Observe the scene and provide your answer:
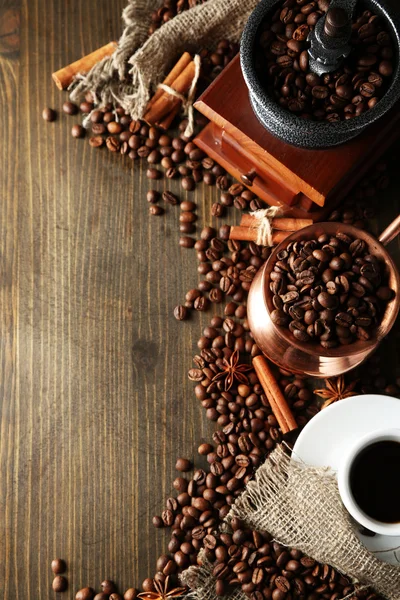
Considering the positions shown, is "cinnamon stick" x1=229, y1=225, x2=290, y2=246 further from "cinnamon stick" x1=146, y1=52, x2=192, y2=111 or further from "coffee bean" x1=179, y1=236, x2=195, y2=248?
"cinnamon stick" x1=146, y1=52, x2=192, y2=111

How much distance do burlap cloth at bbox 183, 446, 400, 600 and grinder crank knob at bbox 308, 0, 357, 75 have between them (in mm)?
800

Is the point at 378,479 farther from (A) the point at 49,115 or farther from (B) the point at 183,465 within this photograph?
(A) the point at 49,115

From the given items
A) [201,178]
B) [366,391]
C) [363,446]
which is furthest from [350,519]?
[201,178]

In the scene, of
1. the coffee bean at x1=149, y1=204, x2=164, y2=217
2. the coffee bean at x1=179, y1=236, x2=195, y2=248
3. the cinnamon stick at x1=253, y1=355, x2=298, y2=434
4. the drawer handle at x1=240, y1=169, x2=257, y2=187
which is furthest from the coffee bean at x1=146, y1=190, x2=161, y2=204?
the cinnamon stick at x1=253, y1=355, x2=298, y2=434

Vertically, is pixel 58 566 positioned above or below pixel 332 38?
below

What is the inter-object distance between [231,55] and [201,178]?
Answer: 1.02 feet

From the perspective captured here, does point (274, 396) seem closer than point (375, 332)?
No

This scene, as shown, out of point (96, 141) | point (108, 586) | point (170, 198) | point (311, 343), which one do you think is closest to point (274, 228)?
point (170, 198)

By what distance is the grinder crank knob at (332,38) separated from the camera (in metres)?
1.24

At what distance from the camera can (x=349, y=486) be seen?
1.40 metres

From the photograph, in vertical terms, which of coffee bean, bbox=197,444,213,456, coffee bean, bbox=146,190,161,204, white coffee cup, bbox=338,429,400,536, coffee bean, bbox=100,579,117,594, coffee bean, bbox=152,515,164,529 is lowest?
coffee bean, bbox=100,579,117,594

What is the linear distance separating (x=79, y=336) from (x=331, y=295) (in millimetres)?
618

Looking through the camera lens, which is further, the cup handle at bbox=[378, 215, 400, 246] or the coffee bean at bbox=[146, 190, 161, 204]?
the coffee bean at bbox=[146, 190, 161, 204]

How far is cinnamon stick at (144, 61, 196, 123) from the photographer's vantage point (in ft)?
5.58
